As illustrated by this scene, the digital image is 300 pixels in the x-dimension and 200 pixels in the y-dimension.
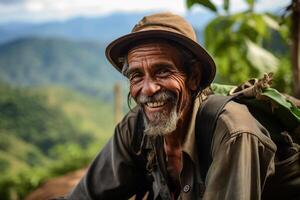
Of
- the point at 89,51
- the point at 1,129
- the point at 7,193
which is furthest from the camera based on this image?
the point at 89,51

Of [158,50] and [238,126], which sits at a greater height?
[158,50]

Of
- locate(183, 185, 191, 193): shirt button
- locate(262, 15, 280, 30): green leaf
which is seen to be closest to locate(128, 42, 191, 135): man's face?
locate(183, 185, 191, 193): shirt button

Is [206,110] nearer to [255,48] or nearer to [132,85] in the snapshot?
[132,85]

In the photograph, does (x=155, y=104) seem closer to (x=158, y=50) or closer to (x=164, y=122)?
(x=164, y=122)

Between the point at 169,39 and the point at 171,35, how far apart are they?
2.5 inches

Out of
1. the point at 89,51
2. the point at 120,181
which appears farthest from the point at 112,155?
the point at 89,51

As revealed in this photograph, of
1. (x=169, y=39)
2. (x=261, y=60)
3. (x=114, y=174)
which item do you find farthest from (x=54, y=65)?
(x=169, y=39)

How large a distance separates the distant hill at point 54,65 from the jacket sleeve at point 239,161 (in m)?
121

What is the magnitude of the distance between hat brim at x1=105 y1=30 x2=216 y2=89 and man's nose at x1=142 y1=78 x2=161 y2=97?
197mm

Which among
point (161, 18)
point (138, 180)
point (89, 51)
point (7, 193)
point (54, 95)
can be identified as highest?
point (161, 18)

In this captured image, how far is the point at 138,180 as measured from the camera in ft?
8.80

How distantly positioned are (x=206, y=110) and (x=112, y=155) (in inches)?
29.2

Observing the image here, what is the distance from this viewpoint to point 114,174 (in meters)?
2.63

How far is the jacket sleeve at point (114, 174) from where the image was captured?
8.50 feet
